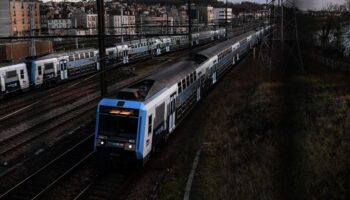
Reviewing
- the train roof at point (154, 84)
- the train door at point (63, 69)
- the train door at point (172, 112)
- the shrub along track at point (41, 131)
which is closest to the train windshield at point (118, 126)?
the train roof at point (154, 84)

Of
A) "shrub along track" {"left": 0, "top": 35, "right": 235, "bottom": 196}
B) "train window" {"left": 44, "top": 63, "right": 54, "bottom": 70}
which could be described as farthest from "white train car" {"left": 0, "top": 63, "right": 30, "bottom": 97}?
"shrub along track" {"left": 0, "top": 35, "right": 235, "bottom": 196}

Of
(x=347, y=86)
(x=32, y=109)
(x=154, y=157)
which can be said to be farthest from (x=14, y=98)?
(x=347, y=86)

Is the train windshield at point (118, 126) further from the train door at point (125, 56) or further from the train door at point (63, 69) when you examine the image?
the train door at point (125, 56)

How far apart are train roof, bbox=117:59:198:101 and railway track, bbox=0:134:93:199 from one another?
2.54m

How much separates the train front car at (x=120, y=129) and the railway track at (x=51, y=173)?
1.33 m

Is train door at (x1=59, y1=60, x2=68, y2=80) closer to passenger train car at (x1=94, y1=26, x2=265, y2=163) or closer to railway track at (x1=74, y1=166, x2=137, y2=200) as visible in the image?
passenger train car at (x1=94, y1=26, x2=265, y2=163)

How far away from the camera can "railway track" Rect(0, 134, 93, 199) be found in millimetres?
9336

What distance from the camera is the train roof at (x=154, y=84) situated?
10.5 m

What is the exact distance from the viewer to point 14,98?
22484 millimetres

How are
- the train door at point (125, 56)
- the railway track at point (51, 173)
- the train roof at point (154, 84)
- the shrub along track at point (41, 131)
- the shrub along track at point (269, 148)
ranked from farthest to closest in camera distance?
1. the train door at point (125, 56)
2. the shrub along track at point (41, 131)
3. the train roof at point (154, 84)
4. the railway track at point (51, 173)
5. the shrub along track at point (269, 148)

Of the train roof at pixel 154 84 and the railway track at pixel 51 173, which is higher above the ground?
the train roof at pixel 154 84

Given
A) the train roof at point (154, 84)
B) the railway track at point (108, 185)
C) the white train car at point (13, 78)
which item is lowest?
the railway track at point (108, 185)

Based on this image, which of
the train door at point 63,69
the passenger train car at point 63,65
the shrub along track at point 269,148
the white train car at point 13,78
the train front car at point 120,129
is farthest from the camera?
the train door at point 63,69

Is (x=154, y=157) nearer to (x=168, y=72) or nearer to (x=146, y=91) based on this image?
(x=146, y=91)
